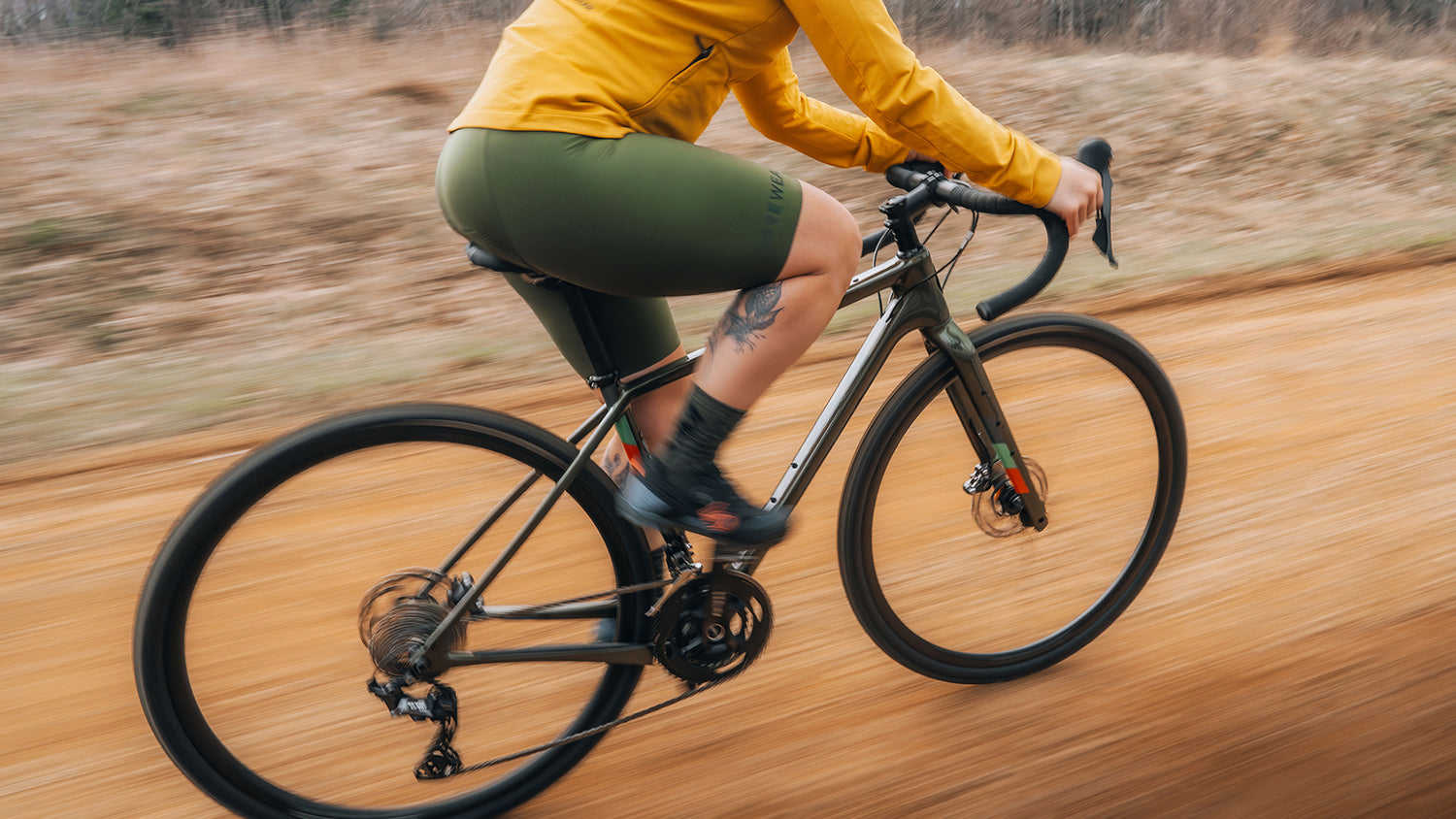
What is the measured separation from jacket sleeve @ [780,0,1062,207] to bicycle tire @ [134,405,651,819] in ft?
2.72

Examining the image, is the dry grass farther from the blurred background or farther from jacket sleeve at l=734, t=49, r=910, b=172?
jacket sleeve at l=734, t=49, r=910, b=172

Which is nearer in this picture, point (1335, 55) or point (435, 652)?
point (435, 652)

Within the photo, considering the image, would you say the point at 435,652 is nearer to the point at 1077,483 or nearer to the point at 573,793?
the point at 573,793

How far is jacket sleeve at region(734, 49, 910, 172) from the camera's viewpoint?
2.17 metres

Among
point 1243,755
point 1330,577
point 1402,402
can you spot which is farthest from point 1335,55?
point 1243,755

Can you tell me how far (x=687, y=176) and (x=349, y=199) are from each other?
466cm

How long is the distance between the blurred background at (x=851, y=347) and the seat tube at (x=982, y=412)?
507 mm

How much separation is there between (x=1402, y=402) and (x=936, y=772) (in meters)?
2.68

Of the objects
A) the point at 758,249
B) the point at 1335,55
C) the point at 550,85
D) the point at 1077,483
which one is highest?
the point at 550,85

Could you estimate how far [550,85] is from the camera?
1.73 m

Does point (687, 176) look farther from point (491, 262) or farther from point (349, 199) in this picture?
point (349, 199)

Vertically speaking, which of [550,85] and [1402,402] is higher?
[550,85]

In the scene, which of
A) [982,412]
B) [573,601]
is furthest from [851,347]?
[573,601]

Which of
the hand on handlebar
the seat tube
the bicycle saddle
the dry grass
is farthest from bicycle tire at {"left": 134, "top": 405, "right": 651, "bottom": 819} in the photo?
the dry grass
